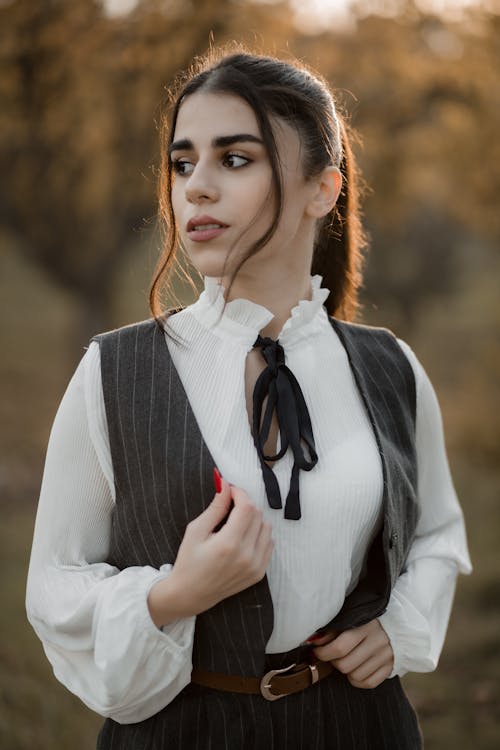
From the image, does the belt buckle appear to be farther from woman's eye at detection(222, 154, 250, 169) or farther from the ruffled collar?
woman's eye at detection(222, 154, 250, 169)

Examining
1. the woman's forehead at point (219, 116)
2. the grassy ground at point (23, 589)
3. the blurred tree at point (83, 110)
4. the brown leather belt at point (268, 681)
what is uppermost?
the blurred tree at point (83, 110)

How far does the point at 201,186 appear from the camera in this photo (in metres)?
1.47

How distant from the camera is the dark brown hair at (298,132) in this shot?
4.95 ft

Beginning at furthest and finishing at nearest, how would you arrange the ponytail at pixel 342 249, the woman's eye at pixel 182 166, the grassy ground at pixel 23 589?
1. the grassy ground at pixel 23 589
2. the ponytail at pixel 342 249
3. the woman's eye at pixel 182 166

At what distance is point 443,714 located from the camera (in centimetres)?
410

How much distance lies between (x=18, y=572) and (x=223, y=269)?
4.36m

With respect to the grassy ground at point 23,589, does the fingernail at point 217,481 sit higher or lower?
higher

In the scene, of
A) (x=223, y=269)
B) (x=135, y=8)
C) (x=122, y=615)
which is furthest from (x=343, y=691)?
(x=135, y=8)

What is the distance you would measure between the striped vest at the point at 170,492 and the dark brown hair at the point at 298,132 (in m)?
0.21

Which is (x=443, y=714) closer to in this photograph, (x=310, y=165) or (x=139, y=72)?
(x=310, y=165)

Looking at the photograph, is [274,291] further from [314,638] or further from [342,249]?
[314,638]

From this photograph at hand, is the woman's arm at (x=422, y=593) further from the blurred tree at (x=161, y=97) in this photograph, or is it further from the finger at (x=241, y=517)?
the blurred tree at (x=161, y=97)

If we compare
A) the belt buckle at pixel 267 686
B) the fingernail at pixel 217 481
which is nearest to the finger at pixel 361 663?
the belt buckle at pixel 267 686

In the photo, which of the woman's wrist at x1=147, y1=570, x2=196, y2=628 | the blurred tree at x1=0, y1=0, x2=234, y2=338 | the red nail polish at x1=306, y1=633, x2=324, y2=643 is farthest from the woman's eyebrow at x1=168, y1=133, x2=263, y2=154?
the blurred tree at x1=0, y1=0, x2=234, y2=338
